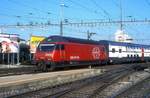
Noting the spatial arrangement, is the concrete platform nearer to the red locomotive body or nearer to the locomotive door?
the red locomotive body

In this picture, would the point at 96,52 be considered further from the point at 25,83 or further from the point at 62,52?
the point at 25,83

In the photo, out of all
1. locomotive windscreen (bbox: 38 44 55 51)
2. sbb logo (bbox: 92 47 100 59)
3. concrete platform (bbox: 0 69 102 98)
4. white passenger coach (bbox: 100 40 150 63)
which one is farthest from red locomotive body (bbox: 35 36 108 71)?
white passenger coach (bbox: 100 40 150 63)

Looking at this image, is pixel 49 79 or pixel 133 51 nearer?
pixel 49 79

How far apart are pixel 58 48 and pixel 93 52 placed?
10.6 meters

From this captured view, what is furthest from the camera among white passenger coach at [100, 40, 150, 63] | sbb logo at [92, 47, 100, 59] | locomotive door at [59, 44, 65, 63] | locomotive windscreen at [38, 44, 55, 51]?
white passenger coach at [100, 40, 150, 63]

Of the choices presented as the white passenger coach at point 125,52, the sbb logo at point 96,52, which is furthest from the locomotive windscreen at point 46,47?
the white passenger coach at point 125,52

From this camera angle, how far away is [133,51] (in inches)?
2346

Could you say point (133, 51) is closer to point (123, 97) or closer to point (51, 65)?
point (51, 65)

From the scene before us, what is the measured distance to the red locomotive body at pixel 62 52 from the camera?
33.6 metres

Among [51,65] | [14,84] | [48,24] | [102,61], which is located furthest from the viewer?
[48,24]

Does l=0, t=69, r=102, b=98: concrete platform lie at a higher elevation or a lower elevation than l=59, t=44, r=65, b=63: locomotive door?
lower

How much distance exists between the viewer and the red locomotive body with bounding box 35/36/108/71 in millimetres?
33562

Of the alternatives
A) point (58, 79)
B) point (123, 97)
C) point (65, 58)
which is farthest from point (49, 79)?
point (65, 58)

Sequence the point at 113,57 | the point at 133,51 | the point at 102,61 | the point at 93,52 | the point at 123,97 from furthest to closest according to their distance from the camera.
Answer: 1. the point at 133,51
2. the point at 113,57
3. the point at 102,61
4. the point at 93,52
5. the point at 123,97
